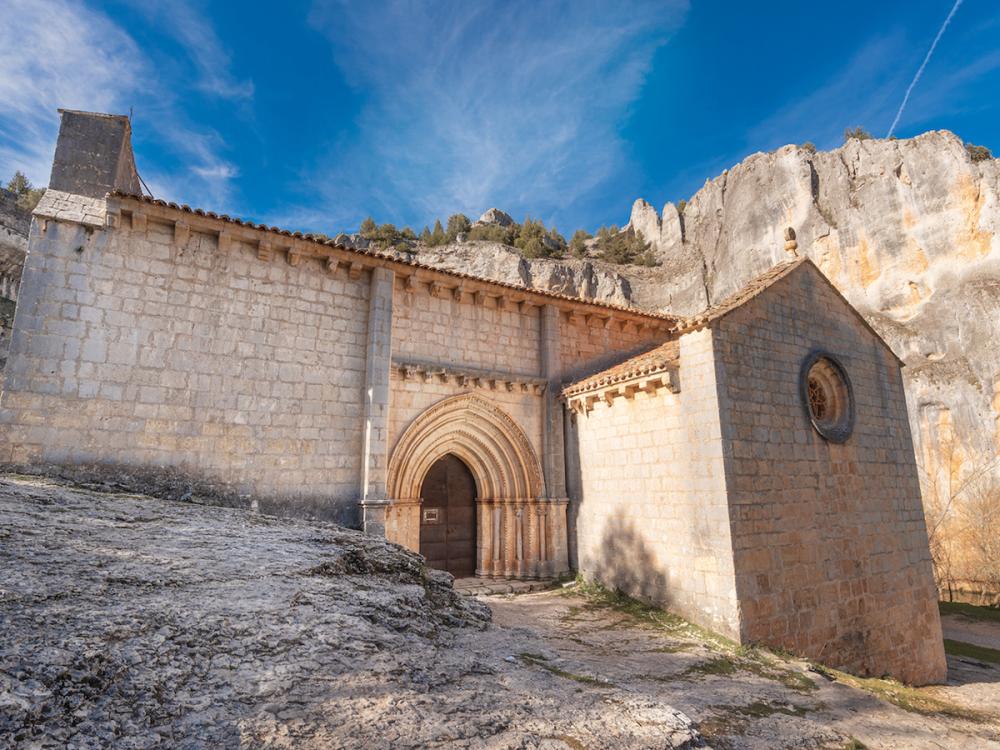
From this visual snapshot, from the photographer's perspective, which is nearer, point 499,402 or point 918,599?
point 918,599

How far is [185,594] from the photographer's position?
12.0 ft

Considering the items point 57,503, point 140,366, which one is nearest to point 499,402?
point 140,366

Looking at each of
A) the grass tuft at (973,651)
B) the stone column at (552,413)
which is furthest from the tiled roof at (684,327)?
the grass tuft at (973,651)

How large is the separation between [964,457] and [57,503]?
2812 centimetres

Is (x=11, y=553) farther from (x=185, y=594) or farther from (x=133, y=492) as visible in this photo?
(x=133, y=492)

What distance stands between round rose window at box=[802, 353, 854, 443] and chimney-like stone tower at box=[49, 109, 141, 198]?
1219cm

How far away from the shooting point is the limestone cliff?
21688 millimetres

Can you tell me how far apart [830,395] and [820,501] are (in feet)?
7.31

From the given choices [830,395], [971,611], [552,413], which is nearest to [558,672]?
[552,413]

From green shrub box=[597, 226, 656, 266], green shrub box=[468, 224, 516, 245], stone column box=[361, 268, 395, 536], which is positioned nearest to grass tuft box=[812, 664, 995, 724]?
stone column box=[361, 268, 395, 536]

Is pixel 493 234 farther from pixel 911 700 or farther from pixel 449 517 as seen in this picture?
pixel 911 700

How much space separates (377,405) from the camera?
31.0ft

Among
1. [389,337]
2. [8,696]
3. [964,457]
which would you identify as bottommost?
[8,696]

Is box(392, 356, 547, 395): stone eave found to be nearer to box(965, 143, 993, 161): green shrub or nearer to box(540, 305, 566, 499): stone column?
box(540, 305, 566, 499): stone column
